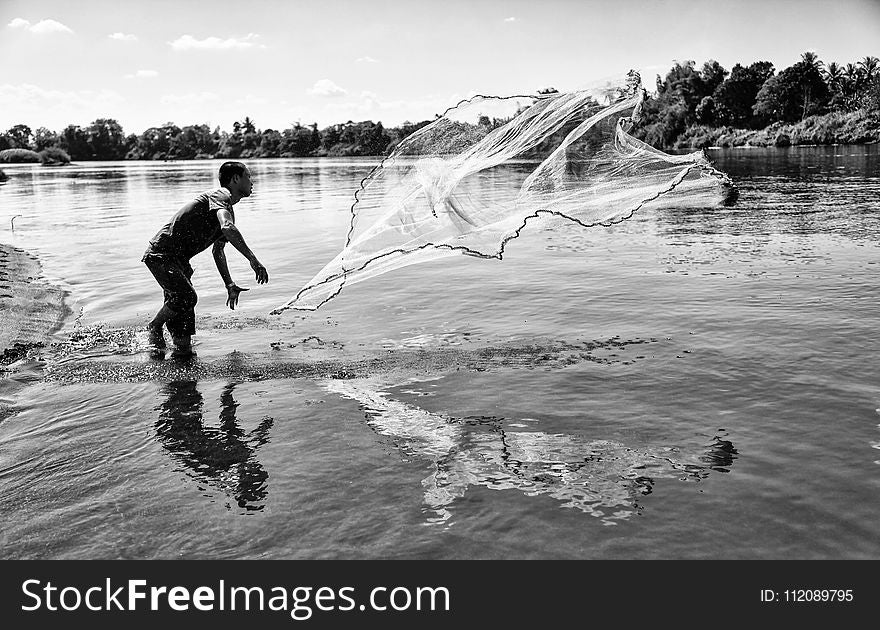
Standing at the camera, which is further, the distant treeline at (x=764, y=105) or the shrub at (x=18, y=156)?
the shrub at (x=18, y=156)

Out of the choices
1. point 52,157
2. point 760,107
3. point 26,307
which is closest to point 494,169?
point 26,307

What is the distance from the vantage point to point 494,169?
8.94 meters

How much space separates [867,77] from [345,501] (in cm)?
12985

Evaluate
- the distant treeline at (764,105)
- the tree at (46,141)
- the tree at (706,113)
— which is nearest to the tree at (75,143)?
the tree at (46,141)

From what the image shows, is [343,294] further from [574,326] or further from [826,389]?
[826,389]

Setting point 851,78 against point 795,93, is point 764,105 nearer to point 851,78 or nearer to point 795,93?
point 795,93

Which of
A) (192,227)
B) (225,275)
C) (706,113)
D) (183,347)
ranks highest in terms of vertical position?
(706,113)

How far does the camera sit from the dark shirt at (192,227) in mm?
7949

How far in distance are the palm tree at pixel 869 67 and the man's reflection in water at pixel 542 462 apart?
126569mm

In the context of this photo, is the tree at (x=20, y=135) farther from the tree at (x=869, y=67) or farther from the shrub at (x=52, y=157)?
Answer: the tree at (x=869, y=67)

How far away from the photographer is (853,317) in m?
9.26

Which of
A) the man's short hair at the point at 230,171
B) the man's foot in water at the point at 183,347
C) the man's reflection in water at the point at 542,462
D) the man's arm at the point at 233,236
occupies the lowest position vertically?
the man's reflection in water at the point at 542,462

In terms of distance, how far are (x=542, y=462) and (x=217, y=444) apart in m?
2.61

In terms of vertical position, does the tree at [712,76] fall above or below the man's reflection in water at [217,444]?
above
